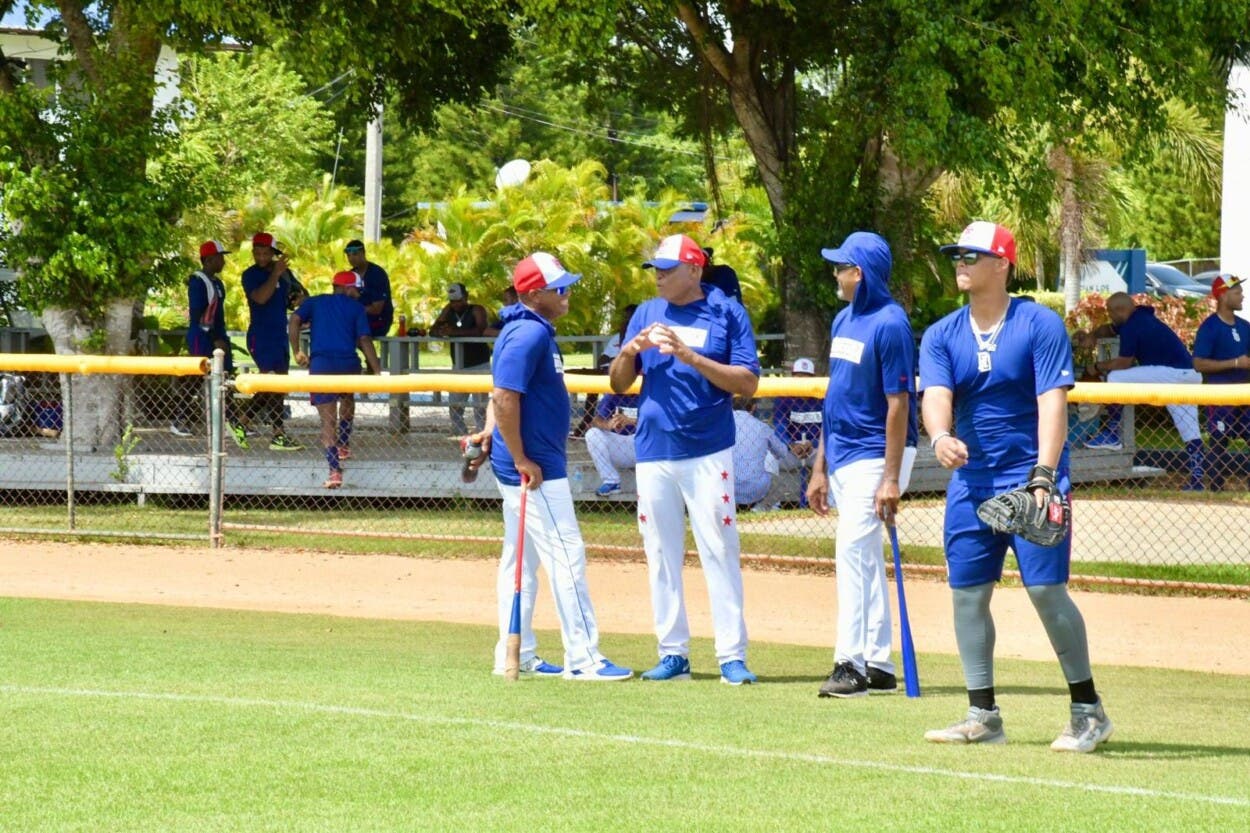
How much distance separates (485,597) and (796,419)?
3.61 meters

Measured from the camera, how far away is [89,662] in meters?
8.34

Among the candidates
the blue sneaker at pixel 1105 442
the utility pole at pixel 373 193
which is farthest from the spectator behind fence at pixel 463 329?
the utility pole at pixel 373 193

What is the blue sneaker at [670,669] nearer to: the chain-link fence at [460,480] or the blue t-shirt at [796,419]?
the chain-link fence at [460,480]

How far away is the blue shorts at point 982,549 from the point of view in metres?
6.18

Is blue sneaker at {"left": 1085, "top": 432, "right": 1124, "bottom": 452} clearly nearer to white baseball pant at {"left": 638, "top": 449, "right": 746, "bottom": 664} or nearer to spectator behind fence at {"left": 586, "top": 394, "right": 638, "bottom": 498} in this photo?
spectator behind fence at {"left": 586, "top": 394, "right": 638, "bottom": 498}

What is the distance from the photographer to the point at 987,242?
6367mm

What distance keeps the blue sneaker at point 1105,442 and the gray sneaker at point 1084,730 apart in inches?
408

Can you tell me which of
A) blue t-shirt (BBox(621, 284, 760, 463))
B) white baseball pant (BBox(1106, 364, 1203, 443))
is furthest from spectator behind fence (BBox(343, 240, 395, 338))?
blue t-shirt (BBox(621, 284, 760, 463))

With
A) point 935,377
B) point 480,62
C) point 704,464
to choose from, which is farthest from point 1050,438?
point 480,62

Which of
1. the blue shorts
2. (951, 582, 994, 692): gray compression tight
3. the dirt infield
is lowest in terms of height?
the dirt infield

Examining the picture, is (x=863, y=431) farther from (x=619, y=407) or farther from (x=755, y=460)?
(x=619, y=407)

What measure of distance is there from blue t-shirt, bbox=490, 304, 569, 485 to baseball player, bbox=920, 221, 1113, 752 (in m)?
2.09

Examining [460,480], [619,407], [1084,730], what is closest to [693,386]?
[1084,730]

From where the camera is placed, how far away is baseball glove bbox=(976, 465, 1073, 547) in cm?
598
